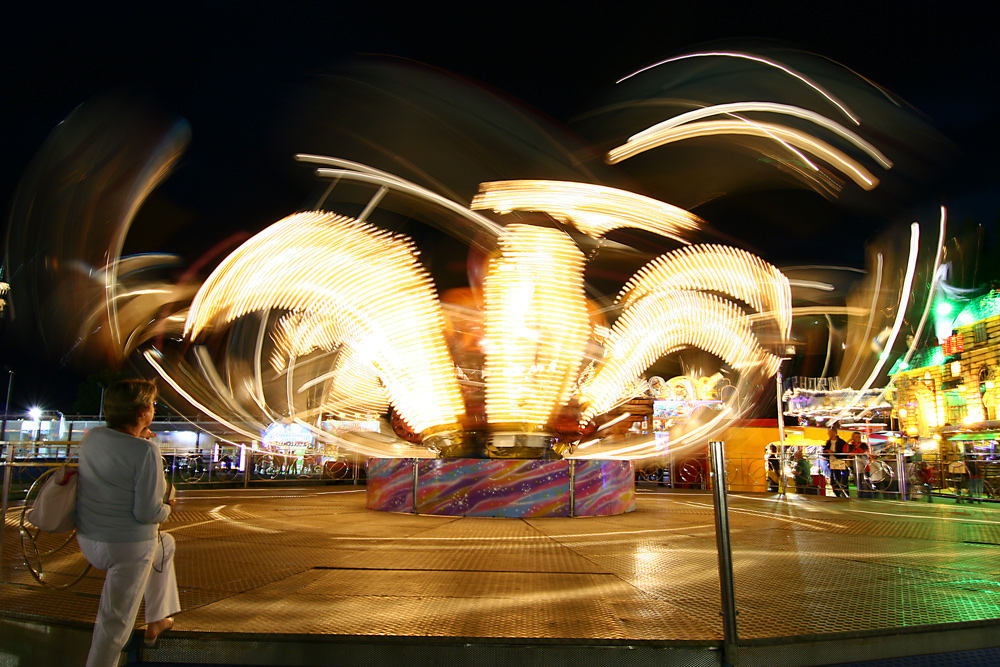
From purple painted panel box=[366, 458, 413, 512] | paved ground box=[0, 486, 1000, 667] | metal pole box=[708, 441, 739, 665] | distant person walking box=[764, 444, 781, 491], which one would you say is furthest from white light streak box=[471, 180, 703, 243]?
distant person walking box=[764, 444, 781, 491]

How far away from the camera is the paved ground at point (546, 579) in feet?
12.8

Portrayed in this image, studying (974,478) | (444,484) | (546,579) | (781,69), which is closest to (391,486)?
(444,484)

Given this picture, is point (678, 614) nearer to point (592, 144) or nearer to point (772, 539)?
point (772, 539)

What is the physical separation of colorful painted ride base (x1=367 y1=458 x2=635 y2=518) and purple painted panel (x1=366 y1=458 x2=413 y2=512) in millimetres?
18

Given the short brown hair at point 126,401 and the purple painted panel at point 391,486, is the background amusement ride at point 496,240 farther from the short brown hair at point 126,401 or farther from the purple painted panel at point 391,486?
the short brown hair at point 126,401

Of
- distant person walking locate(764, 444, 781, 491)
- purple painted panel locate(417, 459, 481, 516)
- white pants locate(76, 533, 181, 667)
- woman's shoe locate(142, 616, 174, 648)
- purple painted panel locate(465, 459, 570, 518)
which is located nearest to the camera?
white pants locate(76, 533, 181, 667)

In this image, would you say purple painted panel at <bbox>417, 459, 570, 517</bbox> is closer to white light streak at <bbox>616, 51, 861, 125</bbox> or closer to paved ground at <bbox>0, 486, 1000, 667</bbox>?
paved ground at <bbox>0, 486, 1000, 667</bbox>

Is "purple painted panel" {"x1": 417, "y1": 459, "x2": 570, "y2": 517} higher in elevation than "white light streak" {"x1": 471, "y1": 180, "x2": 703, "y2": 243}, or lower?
lower

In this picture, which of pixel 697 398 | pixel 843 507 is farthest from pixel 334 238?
pixel 697 398

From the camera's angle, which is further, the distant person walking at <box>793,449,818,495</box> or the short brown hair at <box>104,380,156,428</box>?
the distant person walking at <box>793,449,818,495</box>

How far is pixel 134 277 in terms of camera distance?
24922 mm

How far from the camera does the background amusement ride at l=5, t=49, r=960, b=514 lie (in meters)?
11.1

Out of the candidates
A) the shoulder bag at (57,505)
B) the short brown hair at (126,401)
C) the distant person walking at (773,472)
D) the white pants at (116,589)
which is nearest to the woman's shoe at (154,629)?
the white pants at (116,589)

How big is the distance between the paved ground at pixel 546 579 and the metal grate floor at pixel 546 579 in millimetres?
21
